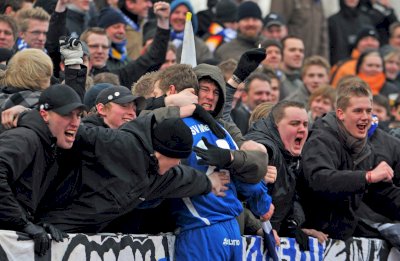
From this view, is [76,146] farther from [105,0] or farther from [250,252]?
[105,0]

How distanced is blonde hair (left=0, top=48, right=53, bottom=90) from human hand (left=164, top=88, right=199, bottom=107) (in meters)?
0.98

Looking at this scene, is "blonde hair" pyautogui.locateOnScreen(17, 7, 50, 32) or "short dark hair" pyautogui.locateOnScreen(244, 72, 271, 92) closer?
"blonde hair" pyautogui.locateOnScreen(17, 7, 50, 32)

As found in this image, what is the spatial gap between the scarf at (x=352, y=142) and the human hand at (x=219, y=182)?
2.11m

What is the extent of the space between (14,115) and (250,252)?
Result: 8.94ft

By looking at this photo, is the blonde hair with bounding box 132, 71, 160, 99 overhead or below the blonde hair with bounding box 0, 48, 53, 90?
below

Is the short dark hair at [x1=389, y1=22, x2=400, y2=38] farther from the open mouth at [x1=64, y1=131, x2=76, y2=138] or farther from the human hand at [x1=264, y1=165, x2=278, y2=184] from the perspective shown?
the open mouth at [x1=64, y1=131, x2=76, y2=138]

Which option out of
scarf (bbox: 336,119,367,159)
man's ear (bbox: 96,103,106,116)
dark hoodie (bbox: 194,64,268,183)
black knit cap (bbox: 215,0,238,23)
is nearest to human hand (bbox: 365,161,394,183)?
scarf (bbox: 336,119,367,159)

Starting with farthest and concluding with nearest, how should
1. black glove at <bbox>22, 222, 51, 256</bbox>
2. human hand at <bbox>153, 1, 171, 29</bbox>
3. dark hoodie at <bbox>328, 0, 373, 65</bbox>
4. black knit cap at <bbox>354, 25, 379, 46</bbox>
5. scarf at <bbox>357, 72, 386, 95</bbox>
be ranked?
dark hoodie at <bbox>328, 0, 373, 65</bbox> < black knit cap at <bbox>354, 25, 379, 46</bbox> < scarf at <bbox>357, 72, 386, 95</bbox> < human hand at <bbox>153, 1, 171, 29</bbox> < black glove at <bbox>22, 222, 51, 256</bbox>

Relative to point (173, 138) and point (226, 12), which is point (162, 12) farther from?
point (226, 12)

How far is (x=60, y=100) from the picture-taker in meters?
8.57

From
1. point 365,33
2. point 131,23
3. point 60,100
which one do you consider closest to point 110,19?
point 131,23

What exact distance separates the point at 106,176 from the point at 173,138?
0.56 metres

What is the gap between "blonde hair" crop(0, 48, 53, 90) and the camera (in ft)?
31.5

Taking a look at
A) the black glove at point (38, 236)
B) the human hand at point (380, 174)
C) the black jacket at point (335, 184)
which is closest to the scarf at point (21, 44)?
the black jacket at point (335, 184)
